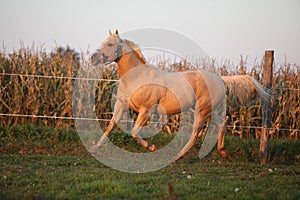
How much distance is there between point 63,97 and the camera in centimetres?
873

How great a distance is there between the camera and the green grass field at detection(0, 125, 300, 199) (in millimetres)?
3875

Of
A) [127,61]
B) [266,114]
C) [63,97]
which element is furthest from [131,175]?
[63,97]

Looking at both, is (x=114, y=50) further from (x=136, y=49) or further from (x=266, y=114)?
(x=266, y=114)

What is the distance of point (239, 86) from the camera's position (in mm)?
6637

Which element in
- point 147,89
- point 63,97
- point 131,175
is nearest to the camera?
point 131,175

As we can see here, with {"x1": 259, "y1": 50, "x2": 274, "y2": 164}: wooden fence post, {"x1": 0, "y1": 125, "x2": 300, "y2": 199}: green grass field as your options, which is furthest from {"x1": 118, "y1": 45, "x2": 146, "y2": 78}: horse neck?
{"x1": 259, "y1": 50, "x2": 274, "y2": 164}: wooden fence post

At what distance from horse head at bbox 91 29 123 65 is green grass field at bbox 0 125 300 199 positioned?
4.97ft

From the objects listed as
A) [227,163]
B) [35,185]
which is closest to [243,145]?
[227,163]

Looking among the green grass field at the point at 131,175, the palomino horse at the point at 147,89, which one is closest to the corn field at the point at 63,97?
the green grass field at the point at 131,175

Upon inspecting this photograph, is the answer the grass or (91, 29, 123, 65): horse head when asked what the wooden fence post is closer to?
the grass

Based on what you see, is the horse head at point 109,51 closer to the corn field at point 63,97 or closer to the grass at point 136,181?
the grass at point 136,181

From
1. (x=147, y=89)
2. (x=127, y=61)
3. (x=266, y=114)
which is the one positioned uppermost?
(x=127, y=61)

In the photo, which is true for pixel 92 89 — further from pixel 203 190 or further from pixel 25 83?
pixel 203 190

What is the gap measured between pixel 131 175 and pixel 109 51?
1917 millimetres
